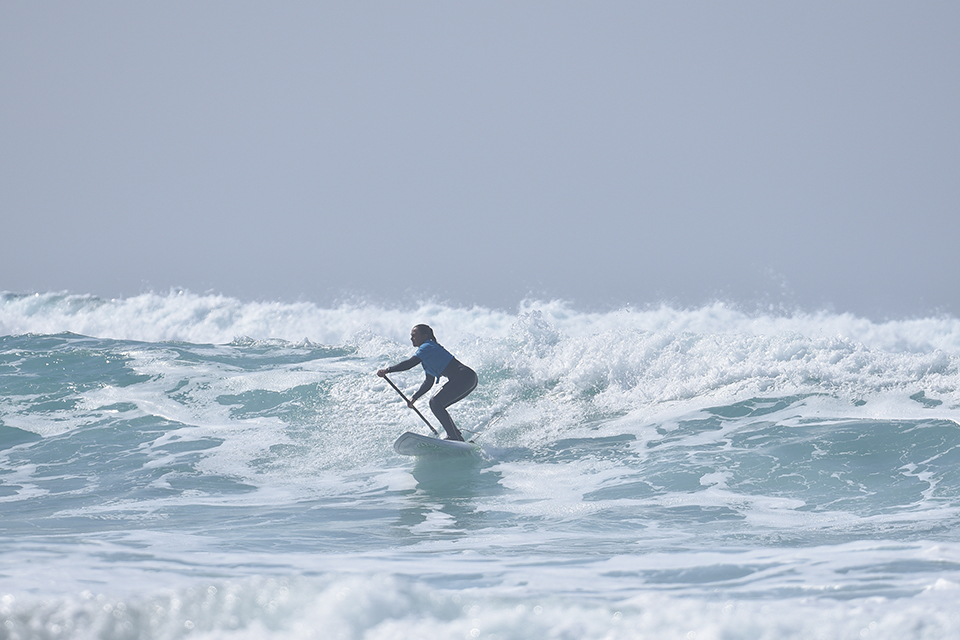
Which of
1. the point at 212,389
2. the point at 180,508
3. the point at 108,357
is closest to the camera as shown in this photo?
the point at 180,508

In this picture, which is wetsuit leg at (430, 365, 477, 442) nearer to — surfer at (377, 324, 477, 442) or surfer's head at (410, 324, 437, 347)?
surfer at (377, 324, 477, 442)

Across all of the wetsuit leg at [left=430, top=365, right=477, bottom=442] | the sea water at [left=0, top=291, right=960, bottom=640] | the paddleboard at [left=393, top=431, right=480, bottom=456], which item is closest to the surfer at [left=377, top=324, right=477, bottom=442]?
the wetsuit leg at [left=430, top=365, right=477, bottom=442]

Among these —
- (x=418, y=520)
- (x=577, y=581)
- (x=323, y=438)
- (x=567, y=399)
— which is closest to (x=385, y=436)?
(x=323, y=438)

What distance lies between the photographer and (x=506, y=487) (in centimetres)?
936

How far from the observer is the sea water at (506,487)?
454 cm

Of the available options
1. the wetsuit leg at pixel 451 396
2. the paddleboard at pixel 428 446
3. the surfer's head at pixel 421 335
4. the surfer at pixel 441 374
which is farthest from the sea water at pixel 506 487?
the surfer's head at pixel 421 335

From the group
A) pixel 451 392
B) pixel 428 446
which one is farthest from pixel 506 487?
pixel 451 392

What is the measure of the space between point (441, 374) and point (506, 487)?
5.67 ft

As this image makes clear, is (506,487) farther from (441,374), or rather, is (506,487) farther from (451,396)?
Answer: (441,374)

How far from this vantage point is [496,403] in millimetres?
12898

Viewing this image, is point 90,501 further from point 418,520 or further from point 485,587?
point 485,587

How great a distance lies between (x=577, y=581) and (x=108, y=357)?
535 inches

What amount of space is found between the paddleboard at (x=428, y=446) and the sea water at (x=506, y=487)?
136mm

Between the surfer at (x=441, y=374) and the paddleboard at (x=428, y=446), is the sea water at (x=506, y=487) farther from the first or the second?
the surfer at (x=441, y=374)
